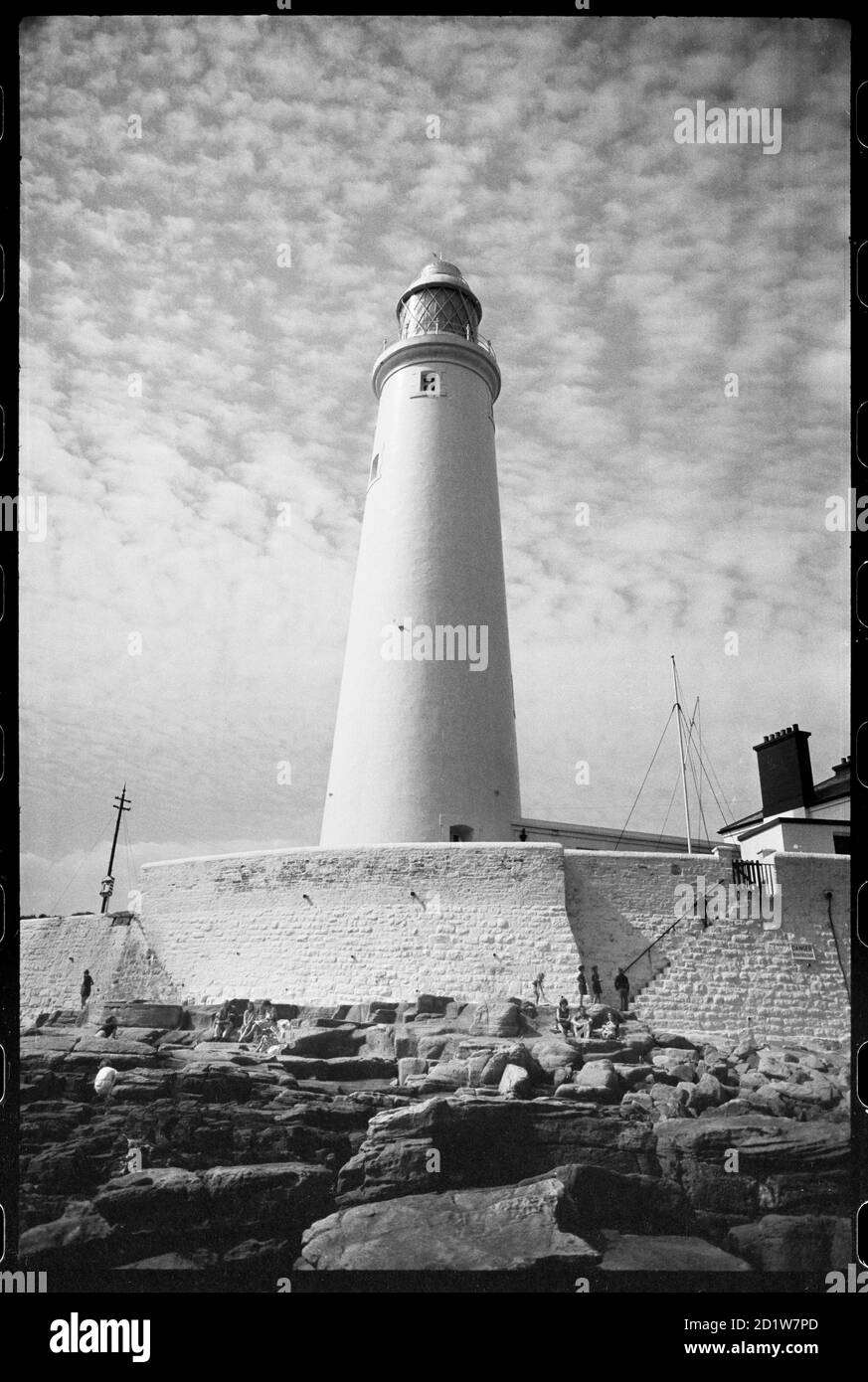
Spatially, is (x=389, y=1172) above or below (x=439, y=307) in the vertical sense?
below

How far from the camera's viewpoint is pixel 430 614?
56.1 ft

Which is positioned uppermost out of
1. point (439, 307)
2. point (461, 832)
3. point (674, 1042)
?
point (439, 307)

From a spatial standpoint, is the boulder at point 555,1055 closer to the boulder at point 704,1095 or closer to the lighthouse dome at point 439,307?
the boulder at point 704,1095

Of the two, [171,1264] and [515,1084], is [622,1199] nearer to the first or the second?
[515,1084]

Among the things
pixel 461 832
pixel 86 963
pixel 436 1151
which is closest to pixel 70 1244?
pixel 436 1151

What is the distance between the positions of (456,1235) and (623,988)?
4227 mm

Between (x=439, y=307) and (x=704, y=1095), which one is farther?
(x=439, y=307)

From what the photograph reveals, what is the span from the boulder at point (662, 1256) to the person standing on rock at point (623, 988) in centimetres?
313

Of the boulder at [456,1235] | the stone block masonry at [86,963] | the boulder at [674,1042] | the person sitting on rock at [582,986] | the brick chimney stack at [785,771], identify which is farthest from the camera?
the brick chimney stack at [785,771]

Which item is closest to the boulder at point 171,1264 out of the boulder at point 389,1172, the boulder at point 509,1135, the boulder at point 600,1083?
the boulder at point 389,1172

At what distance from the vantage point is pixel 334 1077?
39.9 feet

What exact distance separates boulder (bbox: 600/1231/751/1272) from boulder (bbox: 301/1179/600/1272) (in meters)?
0.28

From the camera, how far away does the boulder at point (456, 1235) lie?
10430 millimetres
